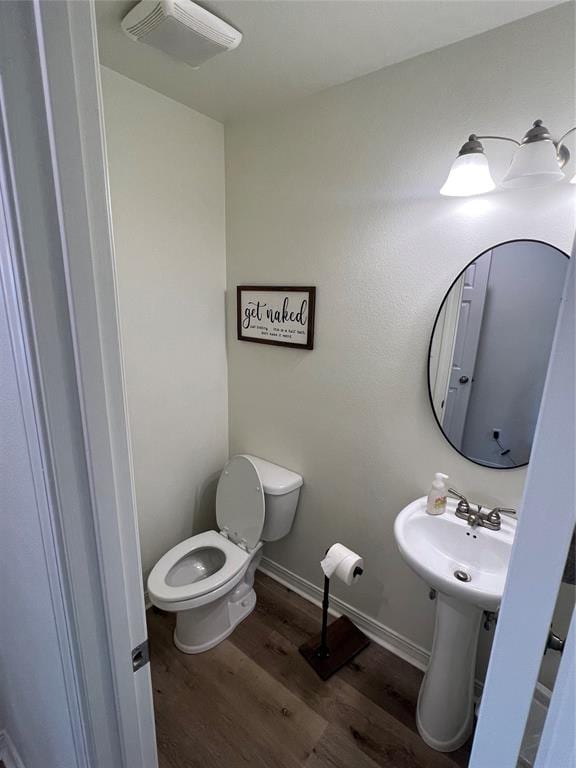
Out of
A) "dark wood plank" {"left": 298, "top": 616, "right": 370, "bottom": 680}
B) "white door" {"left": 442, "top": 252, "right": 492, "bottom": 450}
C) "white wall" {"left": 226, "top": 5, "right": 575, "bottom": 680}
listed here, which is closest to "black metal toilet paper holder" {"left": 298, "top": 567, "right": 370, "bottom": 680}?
"dark wood plank" {"left": 298, "top": 616, "right": 370, "bottom": 680}

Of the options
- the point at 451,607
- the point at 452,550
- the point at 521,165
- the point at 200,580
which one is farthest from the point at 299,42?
the point at 200,580

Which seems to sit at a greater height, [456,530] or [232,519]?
[456,530]

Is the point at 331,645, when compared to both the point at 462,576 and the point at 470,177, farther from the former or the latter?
the point at 470,177

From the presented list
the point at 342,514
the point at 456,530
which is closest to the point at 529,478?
the point at 456,530

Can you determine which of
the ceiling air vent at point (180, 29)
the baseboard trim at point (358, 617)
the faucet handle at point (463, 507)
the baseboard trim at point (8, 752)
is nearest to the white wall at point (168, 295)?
the ceiling air vent at point (180, 29)

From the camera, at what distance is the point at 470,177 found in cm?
115

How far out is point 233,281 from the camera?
6.63ft

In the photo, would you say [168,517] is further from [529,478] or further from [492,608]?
[529,478]

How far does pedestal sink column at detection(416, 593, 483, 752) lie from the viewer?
1310 millimetres

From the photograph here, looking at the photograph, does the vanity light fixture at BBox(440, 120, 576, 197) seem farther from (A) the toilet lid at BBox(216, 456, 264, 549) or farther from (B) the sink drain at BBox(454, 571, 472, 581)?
(A) the toilet lid at BBox(216, 456, 264, 549)

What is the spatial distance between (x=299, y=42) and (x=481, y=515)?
176cm

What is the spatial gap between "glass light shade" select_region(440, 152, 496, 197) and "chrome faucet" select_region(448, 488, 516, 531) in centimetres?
108

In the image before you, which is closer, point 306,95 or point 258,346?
point 306,95

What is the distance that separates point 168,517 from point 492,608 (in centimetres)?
154
